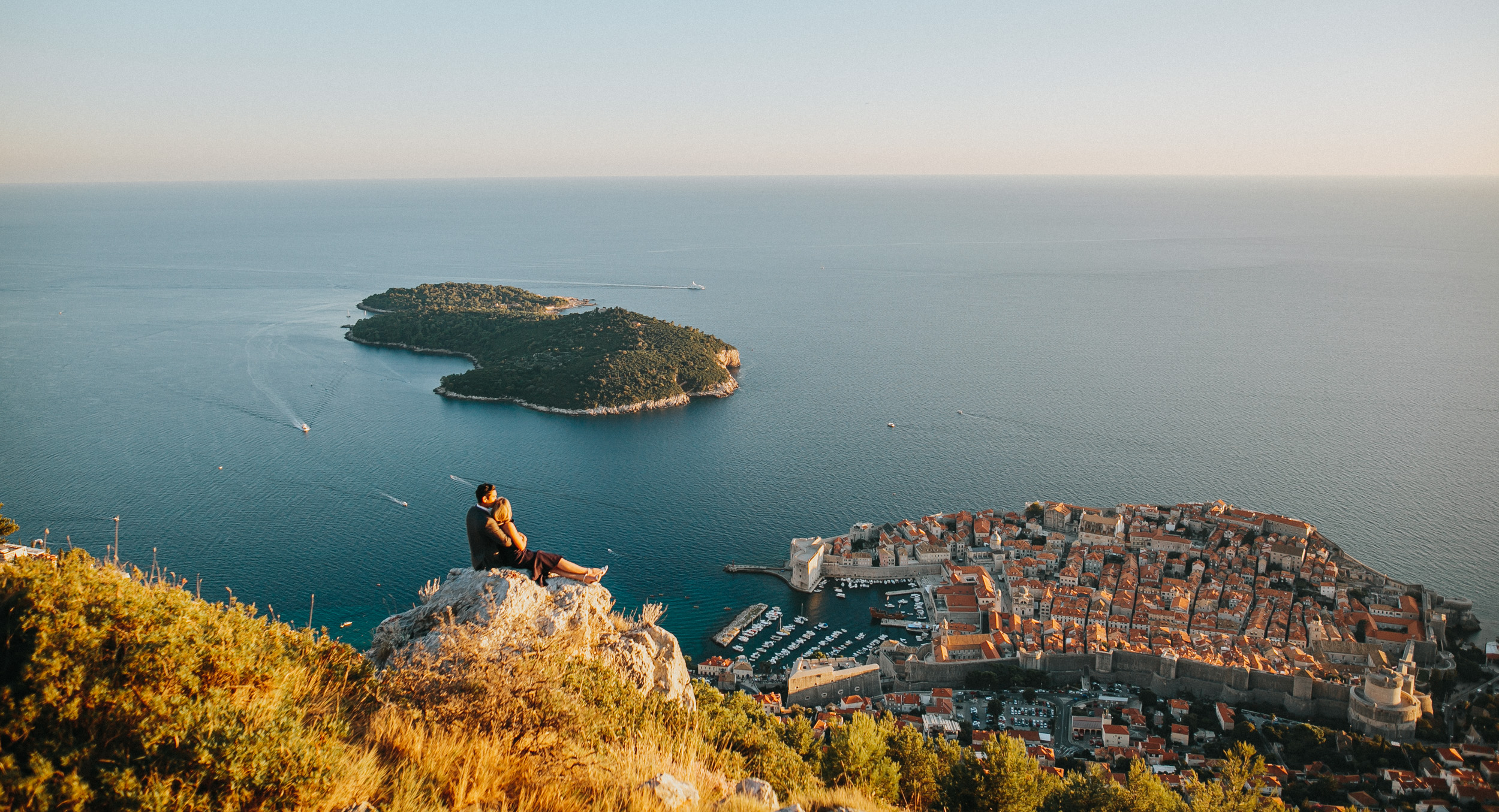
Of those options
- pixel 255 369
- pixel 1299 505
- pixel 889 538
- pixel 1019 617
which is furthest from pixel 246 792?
pixel 255 369

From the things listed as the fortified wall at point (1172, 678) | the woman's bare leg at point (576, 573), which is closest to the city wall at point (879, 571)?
the fortified wall at point (1172, 678)

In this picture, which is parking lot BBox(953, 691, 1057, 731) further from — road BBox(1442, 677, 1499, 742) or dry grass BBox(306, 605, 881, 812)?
dry grass BBox(306, 605, 881, 812)

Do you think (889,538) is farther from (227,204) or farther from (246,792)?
(227,204)

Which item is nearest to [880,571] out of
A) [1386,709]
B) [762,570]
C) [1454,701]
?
[762,570]

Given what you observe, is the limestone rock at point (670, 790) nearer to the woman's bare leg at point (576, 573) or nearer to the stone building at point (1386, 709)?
the woman's bare leg at point (576, 573)

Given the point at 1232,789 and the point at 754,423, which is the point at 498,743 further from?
the point at 754,423

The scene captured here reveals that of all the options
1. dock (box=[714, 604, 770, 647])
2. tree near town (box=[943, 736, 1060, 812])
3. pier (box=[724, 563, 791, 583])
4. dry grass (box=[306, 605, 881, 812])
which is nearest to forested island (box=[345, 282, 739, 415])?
pier (box=[724, 563, 791, 583])
